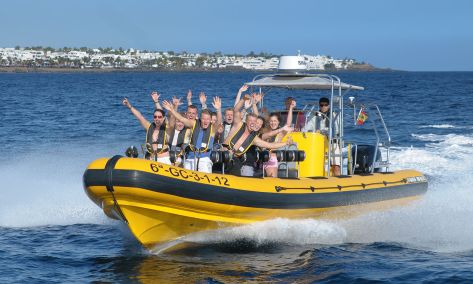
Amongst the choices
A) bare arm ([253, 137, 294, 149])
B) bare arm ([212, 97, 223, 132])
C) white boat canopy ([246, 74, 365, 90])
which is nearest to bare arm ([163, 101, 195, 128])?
bare arm ([212, 97, 223, 132])

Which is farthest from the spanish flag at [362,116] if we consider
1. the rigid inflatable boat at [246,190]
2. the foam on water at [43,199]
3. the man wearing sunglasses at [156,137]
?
the foam on water at [43,199]

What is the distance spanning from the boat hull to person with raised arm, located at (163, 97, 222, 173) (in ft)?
1.80

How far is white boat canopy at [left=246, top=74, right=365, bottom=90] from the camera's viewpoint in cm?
1073

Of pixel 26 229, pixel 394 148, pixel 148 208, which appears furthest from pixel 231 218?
pixel 394 148

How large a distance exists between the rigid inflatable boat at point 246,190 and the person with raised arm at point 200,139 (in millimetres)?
553

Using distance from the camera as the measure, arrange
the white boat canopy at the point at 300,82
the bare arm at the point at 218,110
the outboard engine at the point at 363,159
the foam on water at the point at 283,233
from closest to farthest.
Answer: the foam on water at the point at 283,233 → the bare arm at the point at 218,110 → the white boat canopy at the point at 300,82 → the outboard engine at the point at 363,159

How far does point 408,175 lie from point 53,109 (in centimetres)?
2492

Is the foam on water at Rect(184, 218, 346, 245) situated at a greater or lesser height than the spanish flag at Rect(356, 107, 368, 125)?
lesser

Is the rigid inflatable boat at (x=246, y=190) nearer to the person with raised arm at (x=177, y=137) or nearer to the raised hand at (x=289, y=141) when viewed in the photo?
the raised hand at (x=289, y=141)

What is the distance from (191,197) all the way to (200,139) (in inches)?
45.4

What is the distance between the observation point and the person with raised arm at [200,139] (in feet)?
31.9

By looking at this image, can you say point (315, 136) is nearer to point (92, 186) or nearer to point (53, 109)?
point (92, 186)

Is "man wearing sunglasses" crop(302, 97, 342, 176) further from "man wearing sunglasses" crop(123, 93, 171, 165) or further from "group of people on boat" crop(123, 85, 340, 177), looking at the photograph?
"man wearing sunglasses" crop(123, 93, 171, 165)

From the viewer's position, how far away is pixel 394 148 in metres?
20.2
